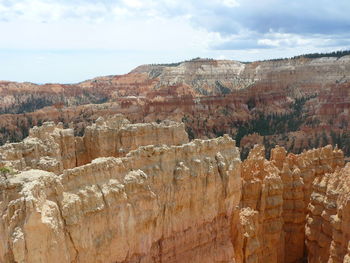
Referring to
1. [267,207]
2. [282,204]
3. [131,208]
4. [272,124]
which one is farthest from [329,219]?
[272,124]

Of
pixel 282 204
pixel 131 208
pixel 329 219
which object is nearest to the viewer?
pixel 131 208

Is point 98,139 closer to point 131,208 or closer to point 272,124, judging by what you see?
point 131,208

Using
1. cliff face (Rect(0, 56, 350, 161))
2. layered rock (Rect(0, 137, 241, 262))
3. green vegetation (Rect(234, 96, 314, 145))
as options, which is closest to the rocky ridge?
layered rock (Rect(0, 137, 241, 262))

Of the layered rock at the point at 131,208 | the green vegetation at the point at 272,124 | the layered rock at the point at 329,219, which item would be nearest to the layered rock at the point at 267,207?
the layered rock at the point at 329,219

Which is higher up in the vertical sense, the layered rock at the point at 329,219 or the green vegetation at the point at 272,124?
the layered rock at the point at 329,219

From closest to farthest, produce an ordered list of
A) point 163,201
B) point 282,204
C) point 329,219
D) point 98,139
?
point 163,201
point 98,139
point 329,219
point 282,204

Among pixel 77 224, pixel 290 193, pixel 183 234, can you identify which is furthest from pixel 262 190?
pixel 77 224

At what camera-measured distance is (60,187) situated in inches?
358

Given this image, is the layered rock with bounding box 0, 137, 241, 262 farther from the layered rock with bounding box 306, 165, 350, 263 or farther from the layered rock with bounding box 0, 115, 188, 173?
the layered rock with bounding box 306, 165, 350, 263

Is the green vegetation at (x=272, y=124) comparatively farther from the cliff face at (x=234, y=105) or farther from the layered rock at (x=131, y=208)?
the layered rock at (x=131, y=208)

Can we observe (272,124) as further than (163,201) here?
Yes

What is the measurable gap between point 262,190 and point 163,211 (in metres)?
7.97

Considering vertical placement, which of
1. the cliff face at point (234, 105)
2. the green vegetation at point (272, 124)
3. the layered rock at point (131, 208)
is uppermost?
the layered rock at point (131, 208)

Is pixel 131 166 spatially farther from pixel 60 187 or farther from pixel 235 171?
pixel 235 171
